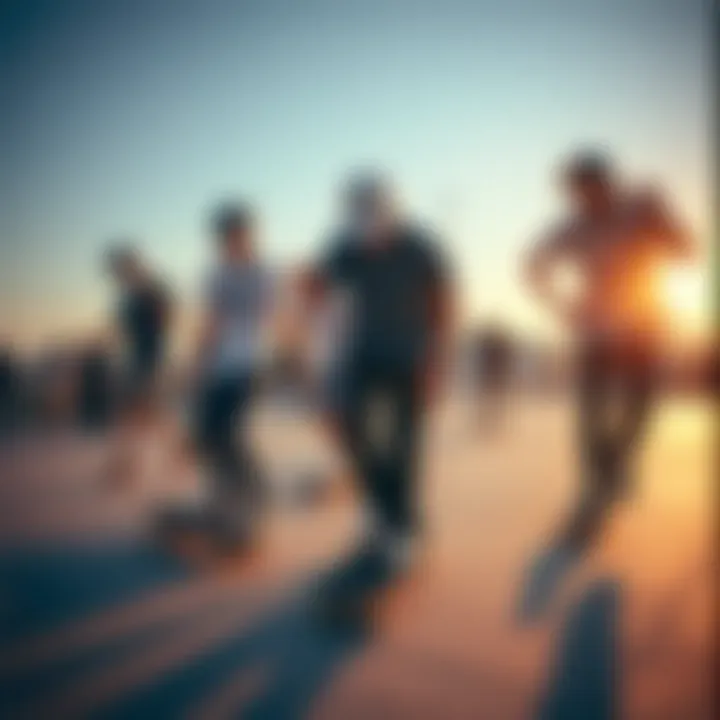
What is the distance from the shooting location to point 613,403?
360 centimetres

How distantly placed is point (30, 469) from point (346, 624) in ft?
15.1

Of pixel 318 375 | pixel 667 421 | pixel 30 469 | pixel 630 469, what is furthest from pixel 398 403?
pixel 667 421

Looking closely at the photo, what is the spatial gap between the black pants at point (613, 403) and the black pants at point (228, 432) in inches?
67.9

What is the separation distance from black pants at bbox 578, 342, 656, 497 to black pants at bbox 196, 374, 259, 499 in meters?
1.72

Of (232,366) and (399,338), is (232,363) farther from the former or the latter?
(399,338)

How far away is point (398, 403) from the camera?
3256 millimetres

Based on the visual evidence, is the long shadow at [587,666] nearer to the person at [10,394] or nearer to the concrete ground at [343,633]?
the concrete ground at [343,633]

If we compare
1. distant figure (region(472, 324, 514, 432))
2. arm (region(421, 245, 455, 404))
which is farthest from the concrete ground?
distant figure (region(472, 324, 514, 432))

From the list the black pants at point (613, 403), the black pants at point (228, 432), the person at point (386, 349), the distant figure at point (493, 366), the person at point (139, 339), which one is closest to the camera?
the person at point (386, 349)

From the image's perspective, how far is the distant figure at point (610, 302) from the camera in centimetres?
345

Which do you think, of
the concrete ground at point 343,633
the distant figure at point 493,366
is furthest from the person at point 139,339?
the distant figure at point 493,366

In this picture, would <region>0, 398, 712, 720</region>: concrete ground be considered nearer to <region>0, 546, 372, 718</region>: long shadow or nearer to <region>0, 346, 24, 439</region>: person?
<region>0, 546, 372, 718</region>: long shadow

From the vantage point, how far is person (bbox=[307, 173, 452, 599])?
3217 millimetres

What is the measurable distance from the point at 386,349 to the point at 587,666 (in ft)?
4.93
